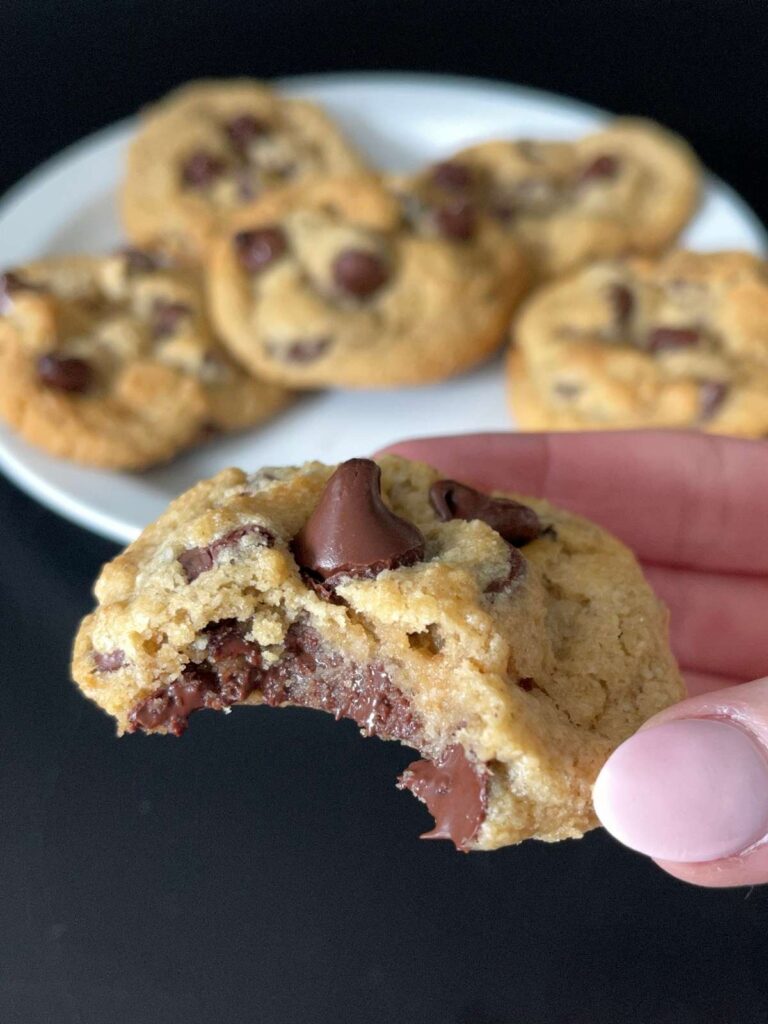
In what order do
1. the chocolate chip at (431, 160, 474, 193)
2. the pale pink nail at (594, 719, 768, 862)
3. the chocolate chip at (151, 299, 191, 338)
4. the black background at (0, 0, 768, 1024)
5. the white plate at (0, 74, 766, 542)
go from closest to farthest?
1. the pale pink nail at (594, 719, 768, 862)
2. the black background at (0, 0, 768, 1024)
3. the white plate at (0, 74, 766, 542)
4. the chocolate chip at (151, 299, 191, 338)
5. the chocolate chip at (431, 160, 474, 193)

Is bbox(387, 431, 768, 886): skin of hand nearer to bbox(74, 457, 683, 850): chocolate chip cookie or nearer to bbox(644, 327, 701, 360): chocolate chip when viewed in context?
bbox(644, 327, 701, 360): chocolate chip

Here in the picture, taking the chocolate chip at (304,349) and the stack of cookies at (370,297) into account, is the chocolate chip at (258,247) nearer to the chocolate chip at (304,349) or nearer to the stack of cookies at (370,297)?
the stack of cookies at (370,297)

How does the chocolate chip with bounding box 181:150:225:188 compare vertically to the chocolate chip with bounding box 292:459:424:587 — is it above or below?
below

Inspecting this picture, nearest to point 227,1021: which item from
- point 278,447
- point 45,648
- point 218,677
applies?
point 218,677

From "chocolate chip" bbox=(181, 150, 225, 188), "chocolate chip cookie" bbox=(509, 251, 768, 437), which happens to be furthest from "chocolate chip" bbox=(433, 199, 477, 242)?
"chocolate chip" bbox=(181, 150, 225, 188)

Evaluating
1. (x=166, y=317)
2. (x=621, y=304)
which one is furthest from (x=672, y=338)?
(x=166, y=317)

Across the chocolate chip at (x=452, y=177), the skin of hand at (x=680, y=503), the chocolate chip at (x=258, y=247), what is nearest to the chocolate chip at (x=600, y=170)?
the chocolate chip at (x=452, y=177)
